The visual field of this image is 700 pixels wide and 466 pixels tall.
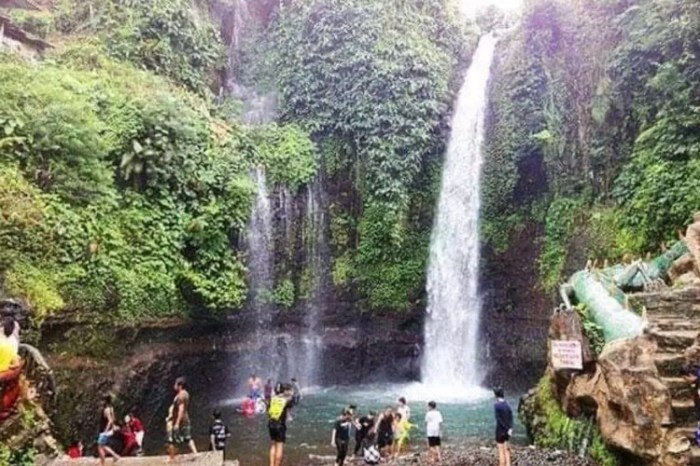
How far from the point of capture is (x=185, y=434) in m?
11.1

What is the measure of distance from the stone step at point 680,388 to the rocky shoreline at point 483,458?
9.30 ft

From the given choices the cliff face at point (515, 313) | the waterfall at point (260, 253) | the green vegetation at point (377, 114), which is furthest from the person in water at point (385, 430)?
the green vegetation at point (377, 114)

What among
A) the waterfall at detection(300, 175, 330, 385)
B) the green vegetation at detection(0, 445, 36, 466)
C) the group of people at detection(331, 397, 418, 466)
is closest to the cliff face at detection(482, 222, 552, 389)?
the waterfall at detection(300, 175, 330, 385)

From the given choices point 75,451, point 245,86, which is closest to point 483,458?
point 75,451

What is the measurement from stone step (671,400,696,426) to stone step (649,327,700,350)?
0.83 m

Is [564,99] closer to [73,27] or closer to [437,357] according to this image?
[437,357]

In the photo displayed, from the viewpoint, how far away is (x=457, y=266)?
24.0 metres

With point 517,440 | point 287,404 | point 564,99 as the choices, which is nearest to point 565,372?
point 517,440

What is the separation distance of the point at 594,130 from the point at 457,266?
691cm

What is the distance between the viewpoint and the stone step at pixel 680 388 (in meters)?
8.08

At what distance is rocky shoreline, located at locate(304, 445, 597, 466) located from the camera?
11062 millimetres

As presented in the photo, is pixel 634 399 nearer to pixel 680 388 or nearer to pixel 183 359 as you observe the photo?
pixel 680 388

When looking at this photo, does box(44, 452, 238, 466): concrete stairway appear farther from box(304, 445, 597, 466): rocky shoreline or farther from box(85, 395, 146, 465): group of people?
box(304, 445, 597, 466): rocky shoreline

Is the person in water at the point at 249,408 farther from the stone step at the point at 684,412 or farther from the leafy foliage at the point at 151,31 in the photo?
the stone step at the point at 684,412
